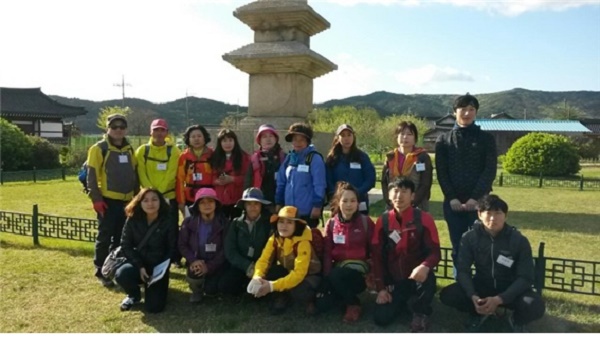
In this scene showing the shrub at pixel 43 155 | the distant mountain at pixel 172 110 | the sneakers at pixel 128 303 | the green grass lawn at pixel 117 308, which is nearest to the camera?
the green grass lawn at pixel 117 308

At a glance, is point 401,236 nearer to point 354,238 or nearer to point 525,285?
point 354,238

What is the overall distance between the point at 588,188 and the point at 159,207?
17.3m

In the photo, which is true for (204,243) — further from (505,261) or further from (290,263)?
(505,261)

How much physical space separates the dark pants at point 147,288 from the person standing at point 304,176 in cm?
148

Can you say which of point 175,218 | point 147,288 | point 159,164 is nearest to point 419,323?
point 147,288

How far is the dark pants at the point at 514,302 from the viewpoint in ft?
12.4

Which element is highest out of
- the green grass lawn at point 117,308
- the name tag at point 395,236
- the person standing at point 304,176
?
the person standing at point 304,176

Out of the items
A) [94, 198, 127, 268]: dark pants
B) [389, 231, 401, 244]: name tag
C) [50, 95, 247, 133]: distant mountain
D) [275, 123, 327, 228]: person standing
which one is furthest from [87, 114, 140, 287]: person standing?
[50, 95, 247, 133]: distant mountain

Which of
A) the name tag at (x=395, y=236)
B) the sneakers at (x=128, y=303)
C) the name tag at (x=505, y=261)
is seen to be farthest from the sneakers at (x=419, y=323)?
the sneakers at (x=128, y=303)

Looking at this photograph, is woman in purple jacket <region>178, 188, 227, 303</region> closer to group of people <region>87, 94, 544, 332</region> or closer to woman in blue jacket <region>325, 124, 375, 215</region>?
group of people <region>87, 94, 544, 332</region>

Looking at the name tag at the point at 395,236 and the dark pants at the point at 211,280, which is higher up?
the name tag at the point at 395,236

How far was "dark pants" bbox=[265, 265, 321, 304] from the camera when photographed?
425 cm

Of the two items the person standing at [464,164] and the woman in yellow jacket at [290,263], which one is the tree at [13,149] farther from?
the person standing at [464,164]

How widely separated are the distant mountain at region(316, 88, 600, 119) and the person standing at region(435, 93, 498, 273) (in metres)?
110
